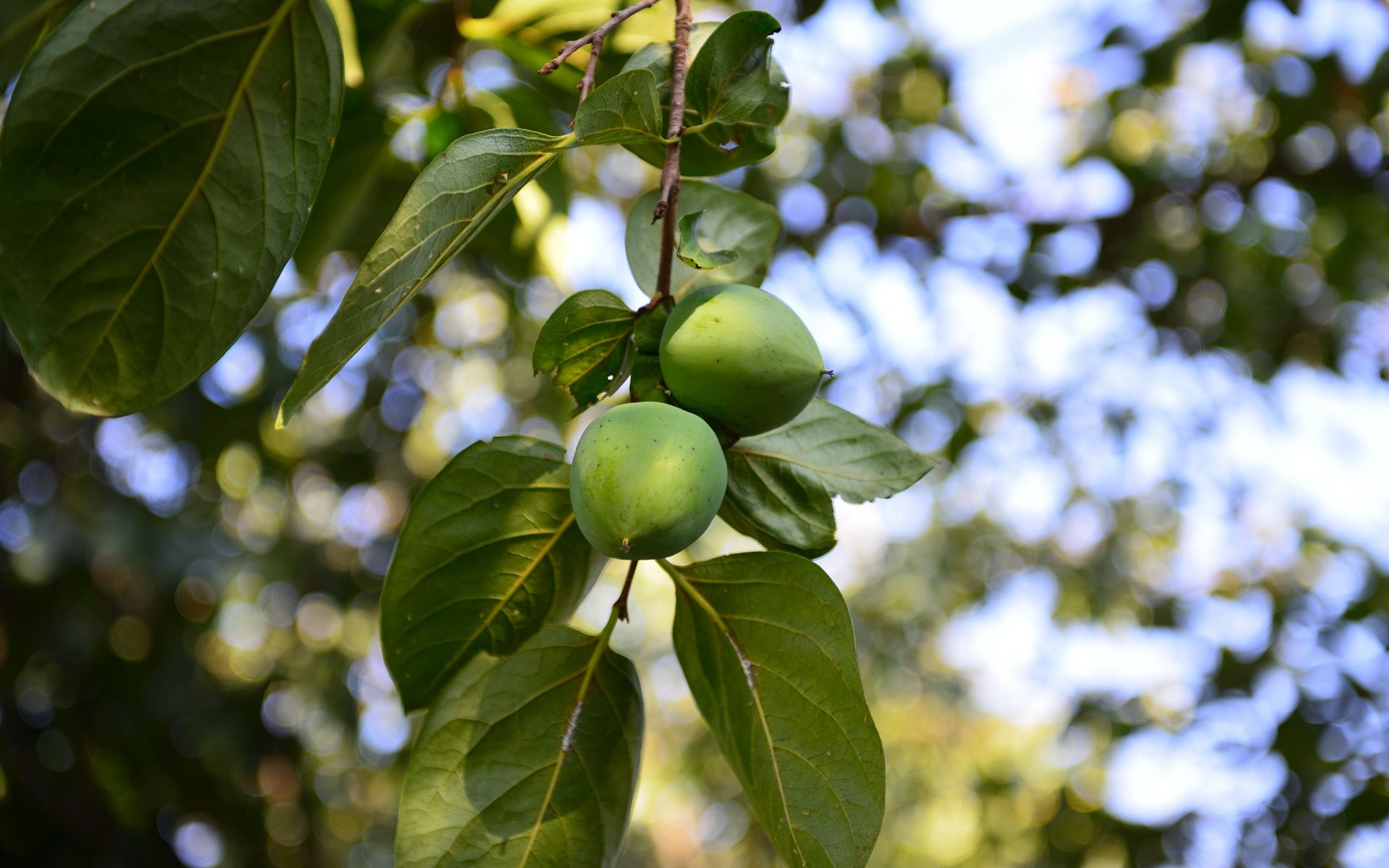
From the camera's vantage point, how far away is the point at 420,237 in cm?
75

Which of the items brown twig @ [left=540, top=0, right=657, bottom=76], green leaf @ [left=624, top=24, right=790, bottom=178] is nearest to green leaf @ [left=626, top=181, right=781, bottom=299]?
green leaf @ [left=624, top=24, right=790, bottom=178]

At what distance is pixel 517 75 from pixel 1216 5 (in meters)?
1.74

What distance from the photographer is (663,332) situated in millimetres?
884

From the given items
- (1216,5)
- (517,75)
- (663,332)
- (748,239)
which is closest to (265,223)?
(663,332)

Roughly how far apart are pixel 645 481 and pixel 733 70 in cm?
39

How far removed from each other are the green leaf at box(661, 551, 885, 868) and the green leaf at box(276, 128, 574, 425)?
339 millimetres

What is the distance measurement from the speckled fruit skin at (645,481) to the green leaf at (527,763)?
179 millimetres

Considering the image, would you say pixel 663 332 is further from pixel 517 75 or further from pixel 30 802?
pixel 30 802

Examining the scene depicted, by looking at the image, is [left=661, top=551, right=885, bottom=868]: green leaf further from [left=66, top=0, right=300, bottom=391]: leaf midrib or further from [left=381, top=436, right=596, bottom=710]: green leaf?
[left=66, top=0, right=300, bottom=391]: leaf midrib

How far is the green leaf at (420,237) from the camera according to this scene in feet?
2.38

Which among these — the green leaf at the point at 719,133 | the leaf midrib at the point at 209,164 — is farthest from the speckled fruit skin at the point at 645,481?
the leaf midrib at the point at 209,164

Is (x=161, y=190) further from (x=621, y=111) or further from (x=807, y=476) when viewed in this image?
(x=807, y=476)

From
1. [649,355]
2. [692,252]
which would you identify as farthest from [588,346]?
[692,252]

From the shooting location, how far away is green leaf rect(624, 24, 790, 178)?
90cm
